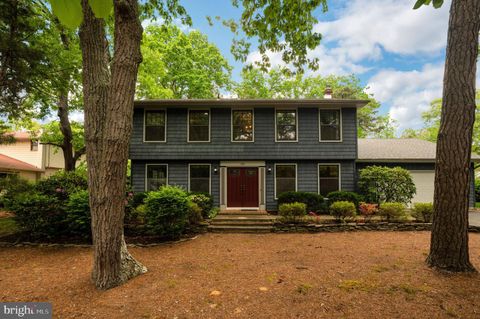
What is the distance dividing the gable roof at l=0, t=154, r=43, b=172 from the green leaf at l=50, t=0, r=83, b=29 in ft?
68.1

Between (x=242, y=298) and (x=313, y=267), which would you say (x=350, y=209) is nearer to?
(x=313, y=267)

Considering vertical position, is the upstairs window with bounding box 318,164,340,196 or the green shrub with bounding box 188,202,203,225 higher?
the upstairs window with bounding box 318,164,340,196

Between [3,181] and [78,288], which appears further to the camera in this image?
[3,181]

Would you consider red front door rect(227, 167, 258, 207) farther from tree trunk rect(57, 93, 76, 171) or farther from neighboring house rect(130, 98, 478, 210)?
tree trunk rect(57, 93, 76, 171)

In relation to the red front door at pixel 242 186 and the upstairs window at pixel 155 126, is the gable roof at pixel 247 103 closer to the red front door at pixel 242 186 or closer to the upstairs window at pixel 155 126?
the upstairs window at pixel 155 126

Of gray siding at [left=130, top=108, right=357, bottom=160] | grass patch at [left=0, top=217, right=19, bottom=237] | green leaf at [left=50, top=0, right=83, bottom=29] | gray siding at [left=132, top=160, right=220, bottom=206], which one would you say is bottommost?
grass patch at [left=0, top=217, right=19, bottom=237]

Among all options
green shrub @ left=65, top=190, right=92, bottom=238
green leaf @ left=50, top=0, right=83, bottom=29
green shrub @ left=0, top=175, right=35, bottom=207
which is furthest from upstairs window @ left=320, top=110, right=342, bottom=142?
green shrub @ left=0, top=175, right=35, bottom=207

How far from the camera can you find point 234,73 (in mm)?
22656

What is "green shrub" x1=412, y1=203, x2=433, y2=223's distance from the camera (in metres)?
8.05

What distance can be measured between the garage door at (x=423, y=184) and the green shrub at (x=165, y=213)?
10932 mm

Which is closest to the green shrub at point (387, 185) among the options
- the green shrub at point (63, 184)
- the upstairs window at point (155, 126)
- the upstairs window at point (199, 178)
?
the upstairs window at point (199, 178)

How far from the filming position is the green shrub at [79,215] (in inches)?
246

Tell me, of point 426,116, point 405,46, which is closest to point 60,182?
point 405,46

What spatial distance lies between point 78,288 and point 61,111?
12.2 meters
